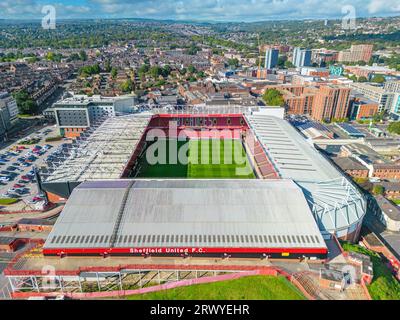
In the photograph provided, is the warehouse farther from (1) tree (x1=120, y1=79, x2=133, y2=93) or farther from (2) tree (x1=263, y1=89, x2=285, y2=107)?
(1) tree (x1=120, y1=79, x2=133, y2=93)

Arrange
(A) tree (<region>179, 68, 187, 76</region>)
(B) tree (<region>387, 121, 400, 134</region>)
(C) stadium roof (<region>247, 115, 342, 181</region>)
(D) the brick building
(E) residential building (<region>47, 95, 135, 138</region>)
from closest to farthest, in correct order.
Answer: (C) stadium roof (<region>247, 115, 342, 181</region>)
(D) the brick building
(E) residential building (<region>47, 95, 135, 138</region>)
(B) tree (<region>387, 121, 400, 134</region>)
(A) tree (<region>179, 68, 187, 76</region>)

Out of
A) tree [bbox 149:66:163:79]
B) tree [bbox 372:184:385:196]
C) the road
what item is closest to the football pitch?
the road

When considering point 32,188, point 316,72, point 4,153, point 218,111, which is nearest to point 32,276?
point 32,188

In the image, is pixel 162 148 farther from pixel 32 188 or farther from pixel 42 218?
pixel 42 218

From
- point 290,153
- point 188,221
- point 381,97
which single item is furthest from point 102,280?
point 381,97

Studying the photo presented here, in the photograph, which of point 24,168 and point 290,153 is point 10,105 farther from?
point 290,153

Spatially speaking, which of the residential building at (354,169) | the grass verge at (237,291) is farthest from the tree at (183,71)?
the grass verge at (237,291)
